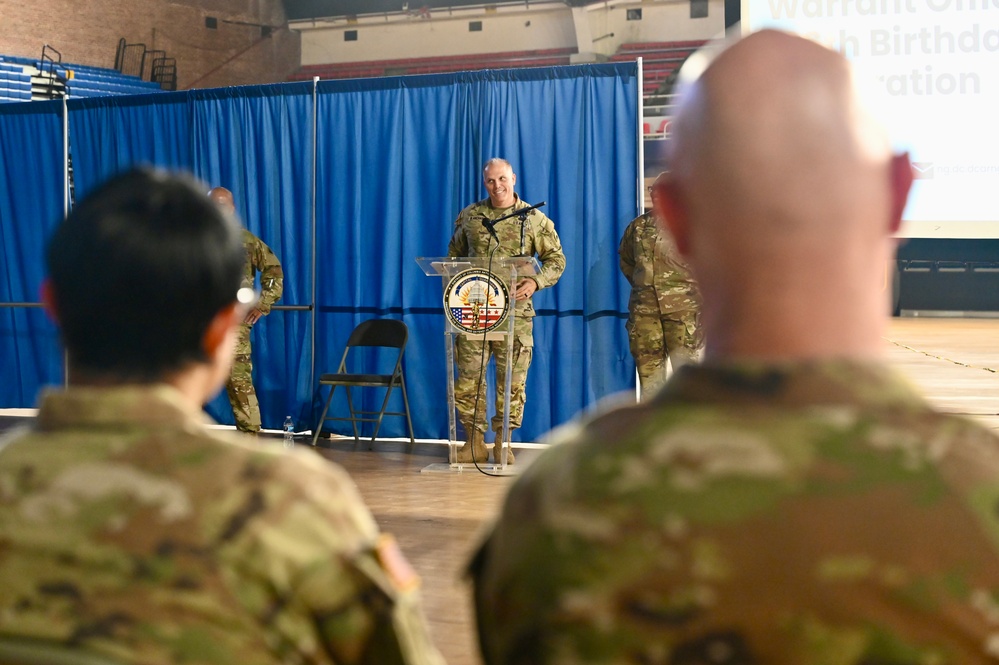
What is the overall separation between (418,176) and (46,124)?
3.26 metres

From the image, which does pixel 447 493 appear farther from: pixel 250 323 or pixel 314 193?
pixel 314 193

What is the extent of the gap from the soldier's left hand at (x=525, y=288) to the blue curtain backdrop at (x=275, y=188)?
213 cm

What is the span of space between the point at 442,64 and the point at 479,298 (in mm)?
16295

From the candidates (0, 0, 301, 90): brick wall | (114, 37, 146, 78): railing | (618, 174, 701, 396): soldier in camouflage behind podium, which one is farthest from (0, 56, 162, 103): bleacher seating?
(618, 174, 701, 396): soldier in camouflage behind podium

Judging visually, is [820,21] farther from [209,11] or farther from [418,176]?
[209,11]

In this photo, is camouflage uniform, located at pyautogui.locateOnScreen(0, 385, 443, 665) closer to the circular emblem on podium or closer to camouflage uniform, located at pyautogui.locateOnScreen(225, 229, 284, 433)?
the circular emblem on podium

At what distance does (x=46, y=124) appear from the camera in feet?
27.1

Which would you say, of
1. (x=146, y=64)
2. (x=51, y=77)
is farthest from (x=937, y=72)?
(x=146, y=64)

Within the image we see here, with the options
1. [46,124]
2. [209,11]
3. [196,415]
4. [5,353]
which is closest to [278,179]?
[46,124]

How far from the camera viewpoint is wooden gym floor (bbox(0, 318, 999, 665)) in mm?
3244

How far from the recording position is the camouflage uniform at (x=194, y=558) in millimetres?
845

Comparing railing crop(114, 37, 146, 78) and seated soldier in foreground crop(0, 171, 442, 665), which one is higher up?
railing crop(114, 37, 146, 78)

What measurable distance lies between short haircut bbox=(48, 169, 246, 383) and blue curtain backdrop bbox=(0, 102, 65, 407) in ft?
25.8

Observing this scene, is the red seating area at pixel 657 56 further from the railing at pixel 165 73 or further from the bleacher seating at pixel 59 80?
the bleacher seating at pixel 59 80
